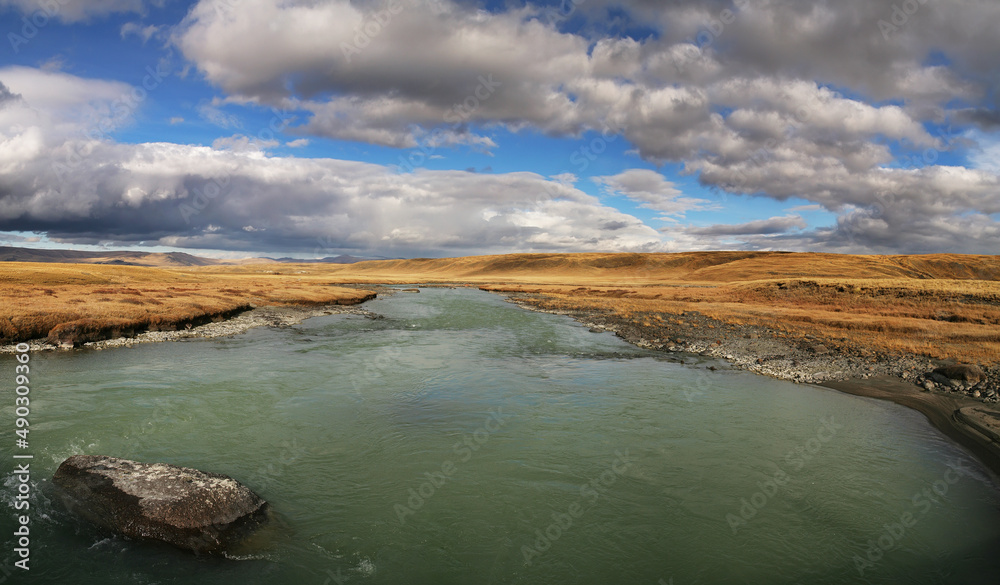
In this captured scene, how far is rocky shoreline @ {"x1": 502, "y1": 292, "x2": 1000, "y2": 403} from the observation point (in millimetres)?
19562

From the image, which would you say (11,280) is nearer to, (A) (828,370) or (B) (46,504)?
(B) (46,504)

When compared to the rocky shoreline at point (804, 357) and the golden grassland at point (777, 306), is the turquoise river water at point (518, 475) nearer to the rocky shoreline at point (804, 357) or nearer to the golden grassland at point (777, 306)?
the rocky shoreline at point (804, 357)

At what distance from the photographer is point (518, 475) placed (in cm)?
1175

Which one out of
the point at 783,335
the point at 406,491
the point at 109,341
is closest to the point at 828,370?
the point at 783,335

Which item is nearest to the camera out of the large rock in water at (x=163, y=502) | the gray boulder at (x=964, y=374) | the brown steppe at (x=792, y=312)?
the large rock in water at (x=163, y=502)

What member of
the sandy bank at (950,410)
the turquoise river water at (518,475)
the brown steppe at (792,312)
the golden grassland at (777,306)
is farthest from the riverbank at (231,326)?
the sandy bank at (950,410)

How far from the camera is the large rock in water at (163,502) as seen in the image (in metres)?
8.02

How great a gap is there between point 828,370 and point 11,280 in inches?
3036

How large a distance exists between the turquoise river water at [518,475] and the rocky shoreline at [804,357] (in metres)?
3.50

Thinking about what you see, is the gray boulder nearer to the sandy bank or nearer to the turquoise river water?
the sandy bank

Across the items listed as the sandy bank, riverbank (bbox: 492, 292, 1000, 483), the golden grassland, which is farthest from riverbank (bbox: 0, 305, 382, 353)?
the sandy bank

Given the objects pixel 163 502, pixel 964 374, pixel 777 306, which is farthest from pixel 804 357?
pixel 777 306

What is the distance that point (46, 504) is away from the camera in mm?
9117

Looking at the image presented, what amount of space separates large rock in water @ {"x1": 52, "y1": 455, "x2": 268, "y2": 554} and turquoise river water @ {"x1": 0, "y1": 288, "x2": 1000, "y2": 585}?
27 cm
